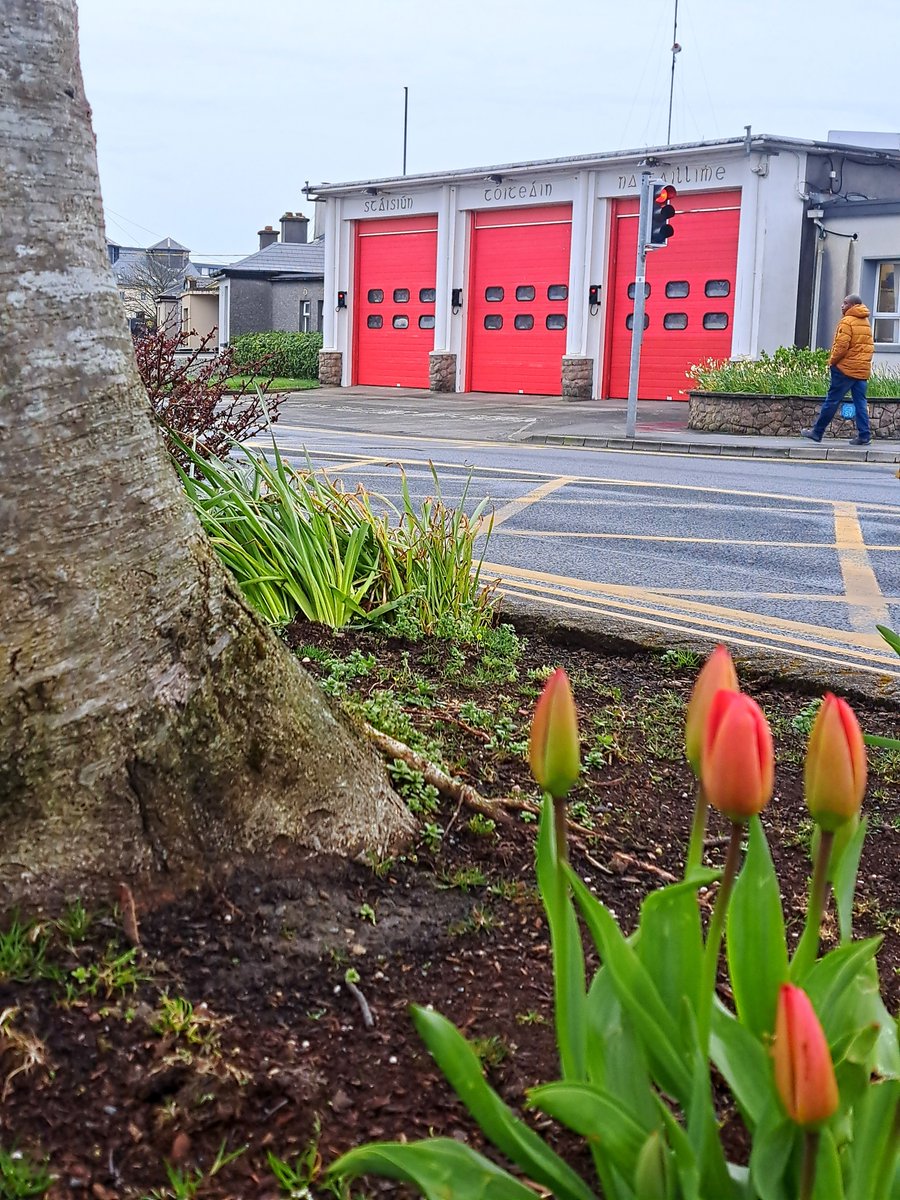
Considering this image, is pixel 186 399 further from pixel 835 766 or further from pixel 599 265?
pixel 599 265

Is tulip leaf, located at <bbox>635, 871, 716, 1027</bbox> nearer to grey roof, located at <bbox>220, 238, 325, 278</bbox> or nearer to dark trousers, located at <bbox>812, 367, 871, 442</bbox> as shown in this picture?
dark trousers, located at <bbox>812, 367, 871, 442</bbox>

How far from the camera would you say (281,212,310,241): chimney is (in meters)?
50.2

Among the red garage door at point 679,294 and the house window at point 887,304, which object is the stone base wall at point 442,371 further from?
the house window at point 887,304

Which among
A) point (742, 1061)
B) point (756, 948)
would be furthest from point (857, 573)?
point (742, 1061)

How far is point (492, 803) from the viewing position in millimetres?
2871

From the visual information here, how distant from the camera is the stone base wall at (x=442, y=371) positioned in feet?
96.9

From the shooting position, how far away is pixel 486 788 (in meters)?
3.04

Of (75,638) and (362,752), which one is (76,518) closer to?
(75,638)

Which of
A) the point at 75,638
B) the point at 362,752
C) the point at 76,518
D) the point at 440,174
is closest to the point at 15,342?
the point at 76,518

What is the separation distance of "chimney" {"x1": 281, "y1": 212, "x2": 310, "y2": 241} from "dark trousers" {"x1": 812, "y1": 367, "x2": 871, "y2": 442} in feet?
118

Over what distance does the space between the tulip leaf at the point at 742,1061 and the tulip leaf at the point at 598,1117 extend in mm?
119

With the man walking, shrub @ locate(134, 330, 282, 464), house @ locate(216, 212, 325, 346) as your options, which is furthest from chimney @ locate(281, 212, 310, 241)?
shrub @ locate(134, 330, 282, 464)

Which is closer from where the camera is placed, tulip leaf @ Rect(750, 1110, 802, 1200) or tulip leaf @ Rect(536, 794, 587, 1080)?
tulip leaf @ Rect(750, 1110, 802, 1200)

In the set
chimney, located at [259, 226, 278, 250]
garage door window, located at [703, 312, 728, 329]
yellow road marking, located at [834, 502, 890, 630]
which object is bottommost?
yellow road marking, located at [834, 502, 890, 630]
